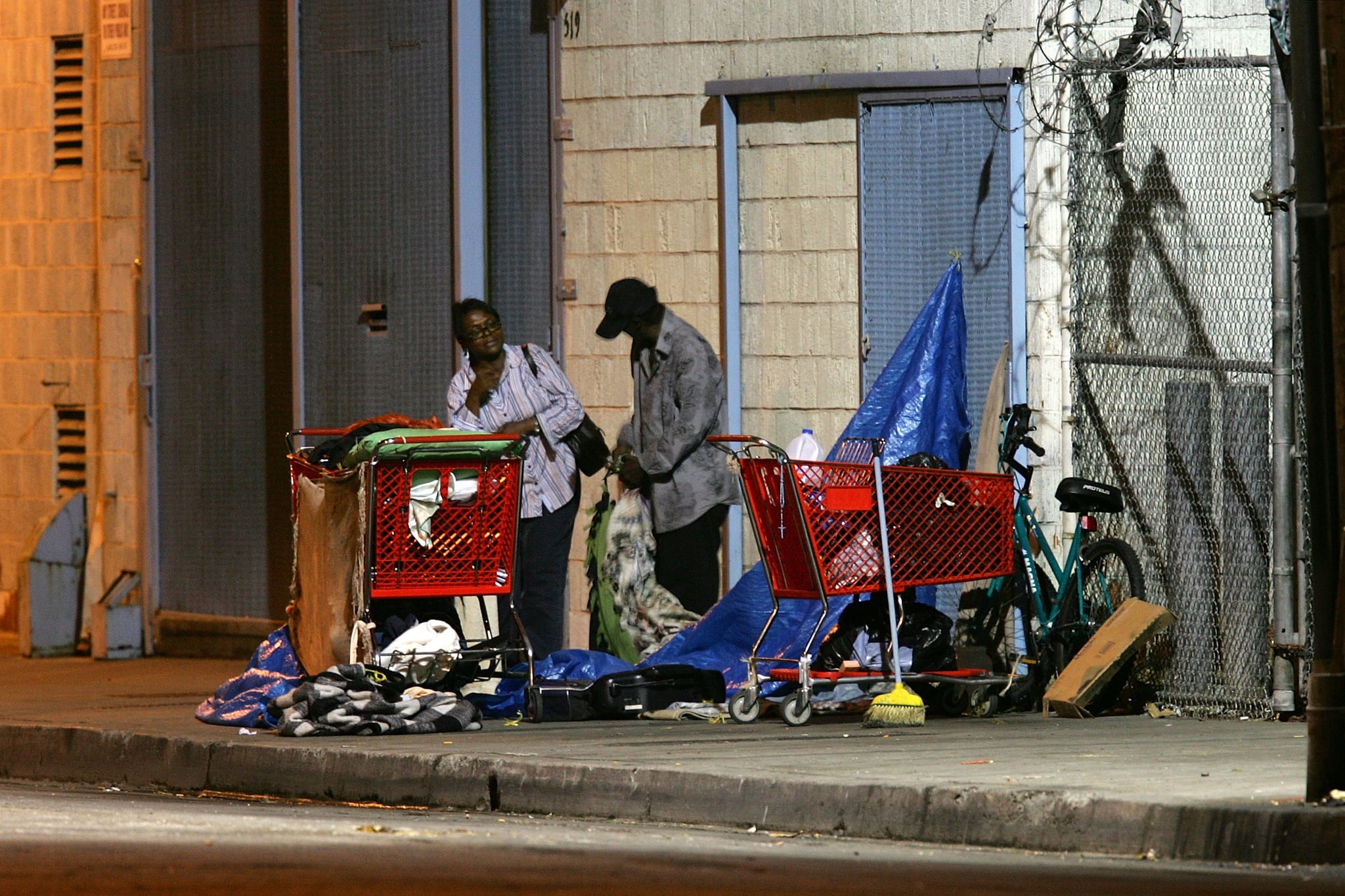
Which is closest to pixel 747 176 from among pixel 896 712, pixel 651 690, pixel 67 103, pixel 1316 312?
pixel 651 690

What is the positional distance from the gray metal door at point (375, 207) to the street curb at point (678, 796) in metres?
3.66

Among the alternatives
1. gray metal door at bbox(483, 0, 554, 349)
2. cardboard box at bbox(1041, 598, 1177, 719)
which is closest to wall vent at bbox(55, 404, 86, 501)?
gray metal door at bbox(483, 0, 554, 349)

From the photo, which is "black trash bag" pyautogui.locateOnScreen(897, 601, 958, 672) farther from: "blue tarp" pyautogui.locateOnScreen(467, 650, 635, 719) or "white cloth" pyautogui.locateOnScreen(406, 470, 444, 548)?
"white cloth" pyautogui.locateOnScreen(406, 470, 444, 548)

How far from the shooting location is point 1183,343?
35.0ft

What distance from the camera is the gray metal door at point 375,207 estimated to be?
12758 millimetres

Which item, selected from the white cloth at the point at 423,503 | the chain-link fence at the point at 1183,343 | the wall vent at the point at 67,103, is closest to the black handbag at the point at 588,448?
the white cloth at the point at 423,503

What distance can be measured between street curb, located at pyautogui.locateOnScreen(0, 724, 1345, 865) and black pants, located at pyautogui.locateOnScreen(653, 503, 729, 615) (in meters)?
2.60

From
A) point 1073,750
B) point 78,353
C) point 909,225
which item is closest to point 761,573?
point 909,225

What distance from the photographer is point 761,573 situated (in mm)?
10922

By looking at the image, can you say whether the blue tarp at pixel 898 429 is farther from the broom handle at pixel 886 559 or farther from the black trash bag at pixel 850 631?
the broom handle at pixel 886 559

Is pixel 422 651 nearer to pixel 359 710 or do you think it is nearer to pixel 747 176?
pixel 359 710

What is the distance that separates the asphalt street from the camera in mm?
5961

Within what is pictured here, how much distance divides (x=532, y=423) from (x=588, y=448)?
471 millimetres

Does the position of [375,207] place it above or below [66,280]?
above
